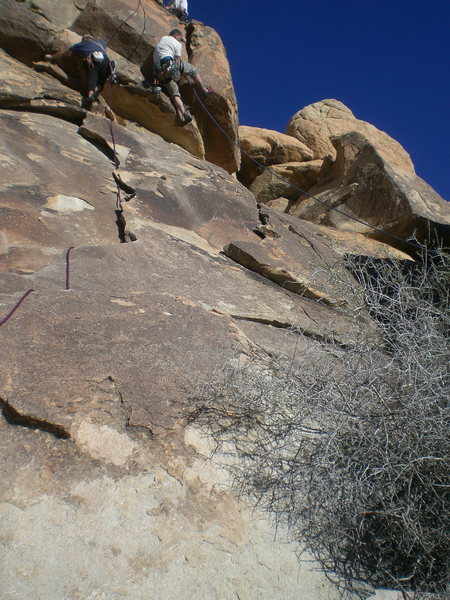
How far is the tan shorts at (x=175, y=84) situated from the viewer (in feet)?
23.7

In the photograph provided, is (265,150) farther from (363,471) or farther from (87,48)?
(363,471)

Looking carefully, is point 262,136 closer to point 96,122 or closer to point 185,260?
point 96,122

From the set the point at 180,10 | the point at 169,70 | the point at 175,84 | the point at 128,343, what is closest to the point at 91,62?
the point at 169,70

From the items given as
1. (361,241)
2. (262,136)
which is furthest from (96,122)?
(262,136)

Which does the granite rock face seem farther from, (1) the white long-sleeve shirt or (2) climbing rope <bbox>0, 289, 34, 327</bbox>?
(1) the white long-sleeve shirt

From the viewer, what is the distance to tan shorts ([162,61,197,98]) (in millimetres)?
7215

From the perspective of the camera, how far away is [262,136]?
38.8 ft

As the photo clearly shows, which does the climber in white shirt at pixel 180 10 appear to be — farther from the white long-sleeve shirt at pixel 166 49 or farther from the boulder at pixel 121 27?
the white long-sleeve shirt at pixel 166 49

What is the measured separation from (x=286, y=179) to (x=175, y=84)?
15.4ft

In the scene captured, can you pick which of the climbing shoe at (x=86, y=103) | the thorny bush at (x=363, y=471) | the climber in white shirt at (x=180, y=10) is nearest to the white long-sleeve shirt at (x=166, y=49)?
the climbing shoe at (x=86, y=103)

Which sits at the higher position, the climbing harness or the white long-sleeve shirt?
the white long-sleeve shirt

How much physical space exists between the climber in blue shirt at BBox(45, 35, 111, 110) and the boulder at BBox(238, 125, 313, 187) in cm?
526

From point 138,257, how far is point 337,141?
7052 millimetres

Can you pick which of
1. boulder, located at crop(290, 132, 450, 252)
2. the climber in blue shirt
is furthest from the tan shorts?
boulder, located at crop(290, 132, 450, 252)
